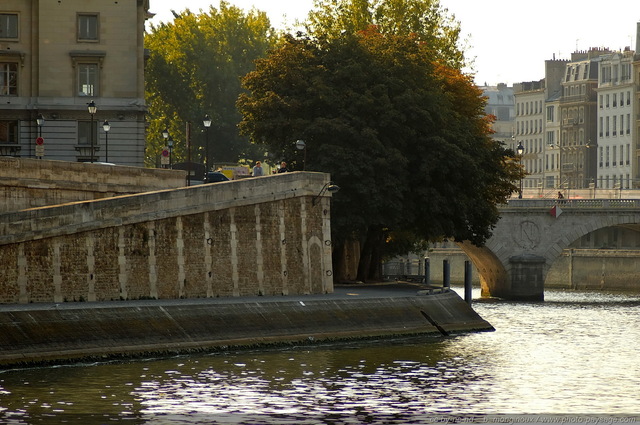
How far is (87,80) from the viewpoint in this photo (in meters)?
76.8

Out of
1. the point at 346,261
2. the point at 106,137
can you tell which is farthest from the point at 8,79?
the point at 346,261

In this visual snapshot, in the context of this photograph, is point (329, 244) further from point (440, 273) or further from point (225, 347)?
point (440, 273)

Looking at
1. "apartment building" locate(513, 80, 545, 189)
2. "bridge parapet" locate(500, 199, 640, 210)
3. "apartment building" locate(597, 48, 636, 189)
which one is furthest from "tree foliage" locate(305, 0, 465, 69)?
"apartment building" locate(513, 80, 545, 189)

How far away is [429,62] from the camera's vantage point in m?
69.6

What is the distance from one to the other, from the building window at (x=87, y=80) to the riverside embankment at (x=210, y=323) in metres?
20.0

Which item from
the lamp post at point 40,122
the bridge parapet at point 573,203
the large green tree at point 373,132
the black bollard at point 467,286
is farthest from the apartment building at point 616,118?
the large green tree at point 373,132

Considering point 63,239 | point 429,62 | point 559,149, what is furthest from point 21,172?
point 559,149

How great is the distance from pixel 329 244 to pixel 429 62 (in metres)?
11.8

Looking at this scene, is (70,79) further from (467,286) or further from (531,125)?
(531,125)

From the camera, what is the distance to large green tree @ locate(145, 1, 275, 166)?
112 meters

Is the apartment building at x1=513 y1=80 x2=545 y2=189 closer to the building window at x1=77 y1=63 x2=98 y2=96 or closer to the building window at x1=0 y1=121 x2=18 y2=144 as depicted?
the building window at x1=77 y1=63 x2=98 y2=96

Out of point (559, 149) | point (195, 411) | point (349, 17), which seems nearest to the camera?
point (195, 411)

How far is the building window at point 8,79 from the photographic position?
7556 centimetres

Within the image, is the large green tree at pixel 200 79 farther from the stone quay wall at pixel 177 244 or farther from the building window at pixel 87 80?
the stone quay wall at pixel 177 244
